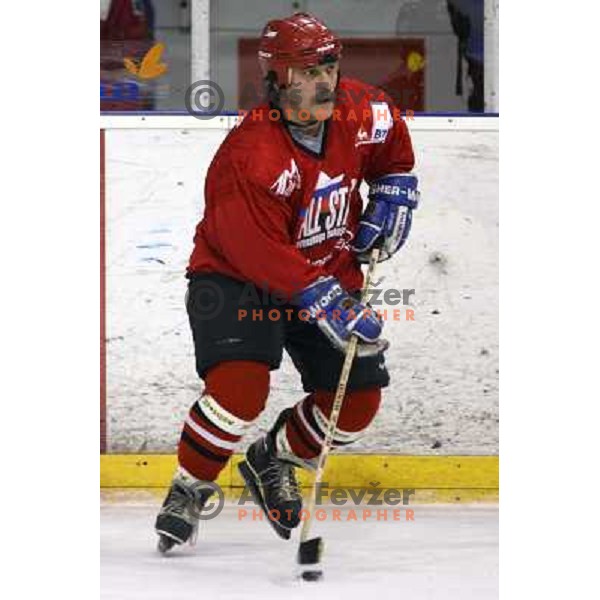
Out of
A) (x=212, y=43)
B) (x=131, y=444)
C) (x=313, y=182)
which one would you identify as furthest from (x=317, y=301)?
(x=212, y=43)

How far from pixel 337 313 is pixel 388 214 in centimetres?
38

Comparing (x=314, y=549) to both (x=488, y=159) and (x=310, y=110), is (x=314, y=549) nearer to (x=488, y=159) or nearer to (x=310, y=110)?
(x=310, y=110)

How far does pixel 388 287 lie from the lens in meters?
4.28

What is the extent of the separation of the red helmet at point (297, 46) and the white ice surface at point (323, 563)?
91 centimetres

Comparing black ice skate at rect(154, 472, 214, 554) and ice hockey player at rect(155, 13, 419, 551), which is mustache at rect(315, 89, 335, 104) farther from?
black ice skate at rect(154, 472, 214, 554)

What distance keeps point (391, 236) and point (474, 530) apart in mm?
635

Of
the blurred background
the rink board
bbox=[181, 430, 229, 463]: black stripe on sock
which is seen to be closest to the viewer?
bbox=[181, 430, 229, 463]: black stripe on sock

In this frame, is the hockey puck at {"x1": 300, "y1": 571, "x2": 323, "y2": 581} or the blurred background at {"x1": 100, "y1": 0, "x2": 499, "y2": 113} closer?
the hockey puck at {"x1": 300, "y1": 571, "x2": 323, "y2": 581}

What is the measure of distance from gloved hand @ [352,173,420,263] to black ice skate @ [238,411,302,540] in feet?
1.27

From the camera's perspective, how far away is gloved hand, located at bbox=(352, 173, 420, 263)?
3.80 metres
